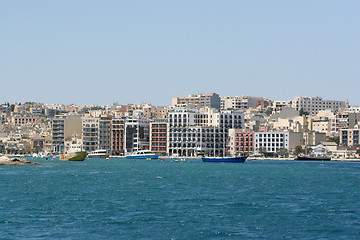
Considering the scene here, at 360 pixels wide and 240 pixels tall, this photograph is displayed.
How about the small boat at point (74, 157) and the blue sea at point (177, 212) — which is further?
the small boat at point (74, 157)

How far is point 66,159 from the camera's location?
188 meters

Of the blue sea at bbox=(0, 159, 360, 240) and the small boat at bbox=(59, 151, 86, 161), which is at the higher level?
the small boat at bbox=(59, 151, 86, 161)

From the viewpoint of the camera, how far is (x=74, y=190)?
71.9 m

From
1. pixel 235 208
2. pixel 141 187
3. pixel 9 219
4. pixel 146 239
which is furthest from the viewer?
pixel 141 187

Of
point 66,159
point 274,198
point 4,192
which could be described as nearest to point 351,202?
point 274,198

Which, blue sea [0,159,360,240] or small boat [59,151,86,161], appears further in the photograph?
small boat [59,151,86,161]

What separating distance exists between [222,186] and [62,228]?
3708 centimetres

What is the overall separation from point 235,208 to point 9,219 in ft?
54.2

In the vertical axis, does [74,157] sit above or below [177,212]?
above

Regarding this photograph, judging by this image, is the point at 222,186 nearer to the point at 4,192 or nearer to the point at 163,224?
the point at 4,192

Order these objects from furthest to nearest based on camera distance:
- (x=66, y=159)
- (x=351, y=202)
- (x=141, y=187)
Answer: (x=66, y=159) → (x=141, y=187) → (x=351, y=202)

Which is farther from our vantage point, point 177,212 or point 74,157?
point 74,157

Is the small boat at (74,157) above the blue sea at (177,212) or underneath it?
above

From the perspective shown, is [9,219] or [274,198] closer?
[9,219]
